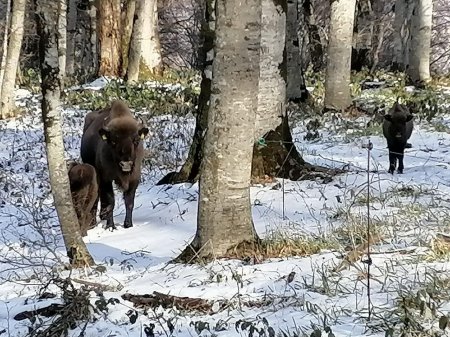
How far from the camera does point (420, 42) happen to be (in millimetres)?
18703

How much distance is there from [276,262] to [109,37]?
17.9 meters

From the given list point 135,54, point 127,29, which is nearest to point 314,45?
point 127,29

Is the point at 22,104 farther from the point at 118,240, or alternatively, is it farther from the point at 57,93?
the point at 57,93

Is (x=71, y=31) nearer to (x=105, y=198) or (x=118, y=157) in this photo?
(x=105, y=198)

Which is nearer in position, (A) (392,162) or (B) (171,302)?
(B) (171,302)

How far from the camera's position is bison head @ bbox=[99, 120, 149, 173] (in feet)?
30.3

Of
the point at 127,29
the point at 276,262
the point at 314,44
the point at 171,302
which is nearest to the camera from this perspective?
the point at 171,302

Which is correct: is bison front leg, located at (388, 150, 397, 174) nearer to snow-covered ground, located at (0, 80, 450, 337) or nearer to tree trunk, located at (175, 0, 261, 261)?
snow-covered ground, located at (0, 80, 450, 337)

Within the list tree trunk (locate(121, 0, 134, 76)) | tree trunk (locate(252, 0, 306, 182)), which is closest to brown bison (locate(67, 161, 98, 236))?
tree trunk (locate(252, 0, 306, 182))

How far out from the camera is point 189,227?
826 cm

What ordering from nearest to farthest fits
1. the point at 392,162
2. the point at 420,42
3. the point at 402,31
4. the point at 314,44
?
the point at 392,162
the point at 420,42
the point at 402,31
the point at 314,44

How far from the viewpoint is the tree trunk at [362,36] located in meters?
25.3

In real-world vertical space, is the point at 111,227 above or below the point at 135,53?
below

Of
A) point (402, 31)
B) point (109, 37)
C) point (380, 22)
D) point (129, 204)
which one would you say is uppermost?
point (380, 22)
